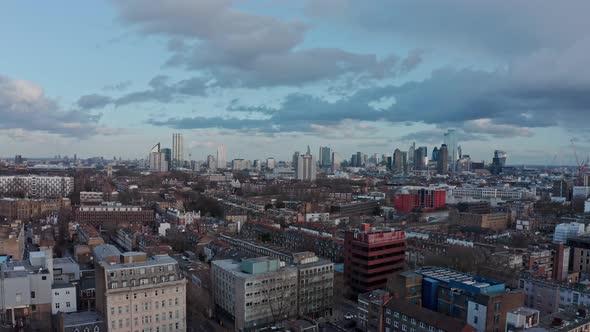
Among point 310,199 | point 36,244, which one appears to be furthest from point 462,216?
point 36,244

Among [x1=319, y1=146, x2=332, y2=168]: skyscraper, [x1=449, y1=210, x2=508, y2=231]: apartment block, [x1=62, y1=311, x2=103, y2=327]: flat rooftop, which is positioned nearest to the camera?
[x1=62, y1=311, x2=103, y2=327]: flat rooftop

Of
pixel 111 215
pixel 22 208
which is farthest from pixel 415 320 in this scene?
pixel 22 208

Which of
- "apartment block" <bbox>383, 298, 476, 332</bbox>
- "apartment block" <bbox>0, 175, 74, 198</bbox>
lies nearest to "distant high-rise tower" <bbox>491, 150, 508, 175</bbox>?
"apartment block" <bbox>0, 175, 74, 198</bbox>

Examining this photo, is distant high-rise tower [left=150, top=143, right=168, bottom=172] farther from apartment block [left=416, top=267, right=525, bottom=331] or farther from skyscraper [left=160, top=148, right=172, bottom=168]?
apartment block [left=416, top=267, right=525, bottom=331]

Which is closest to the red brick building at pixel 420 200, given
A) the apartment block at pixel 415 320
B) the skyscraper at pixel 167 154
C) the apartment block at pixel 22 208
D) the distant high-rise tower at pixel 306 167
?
the apartment block at pixel 22 208

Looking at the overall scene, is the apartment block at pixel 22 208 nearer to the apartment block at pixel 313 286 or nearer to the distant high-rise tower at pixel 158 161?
the apartment block at pixel 313 286

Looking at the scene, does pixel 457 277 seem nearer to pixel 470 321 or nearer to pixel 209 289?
pixel 470 321
